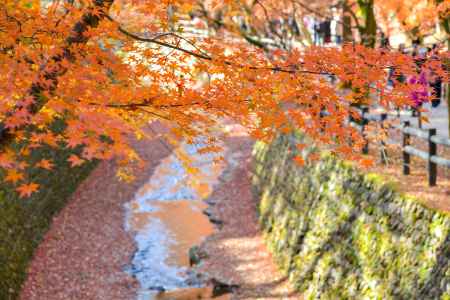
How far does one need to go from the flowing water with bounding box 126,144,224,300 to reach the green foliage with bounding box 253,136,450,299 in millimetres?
2178

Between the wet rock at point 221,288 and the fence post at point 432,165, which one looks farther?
the wet rock at point 221,288

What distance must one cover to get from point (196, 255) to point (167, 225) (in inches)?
135

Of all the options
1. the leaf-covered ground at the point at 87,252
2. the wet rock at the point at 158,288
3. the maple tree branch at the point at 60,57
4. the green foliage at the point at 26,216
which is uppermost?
the maple tree branch at the point at 60,57

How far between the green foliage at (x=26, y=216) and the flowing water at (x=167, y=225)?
2.22 m

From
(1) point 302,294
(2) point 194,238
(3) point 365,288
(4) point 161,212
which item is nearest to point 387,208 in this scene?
(3) point 365,288

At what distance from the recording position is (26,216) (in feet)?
51.5

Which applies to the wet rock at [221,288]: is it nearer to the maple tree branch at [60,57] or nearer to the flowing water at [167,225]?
the flowing water at [167,225]

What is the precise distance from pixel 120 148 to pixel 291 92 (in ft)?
7.93

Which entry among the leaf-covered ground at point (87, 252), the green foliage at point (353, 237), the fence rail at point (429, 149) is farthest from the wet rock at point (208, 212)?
the fence rail at point (429, 149)

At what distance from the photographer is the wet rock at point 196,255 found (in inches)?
655

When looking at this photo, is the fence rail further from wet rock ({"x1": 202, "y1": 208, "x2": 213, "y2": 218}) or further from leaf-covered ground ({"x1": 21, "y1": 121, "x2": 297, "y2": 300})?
wet rock ({"x1": 202, "y1": 208, "x2": 213, "y2": 218})

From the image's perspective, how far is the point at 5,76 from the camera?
6203 mm

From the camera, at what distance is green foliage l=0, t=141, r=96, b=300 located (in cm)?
1332

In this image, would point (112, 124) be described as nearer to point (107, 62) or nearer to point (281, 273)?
point (107, 62)
